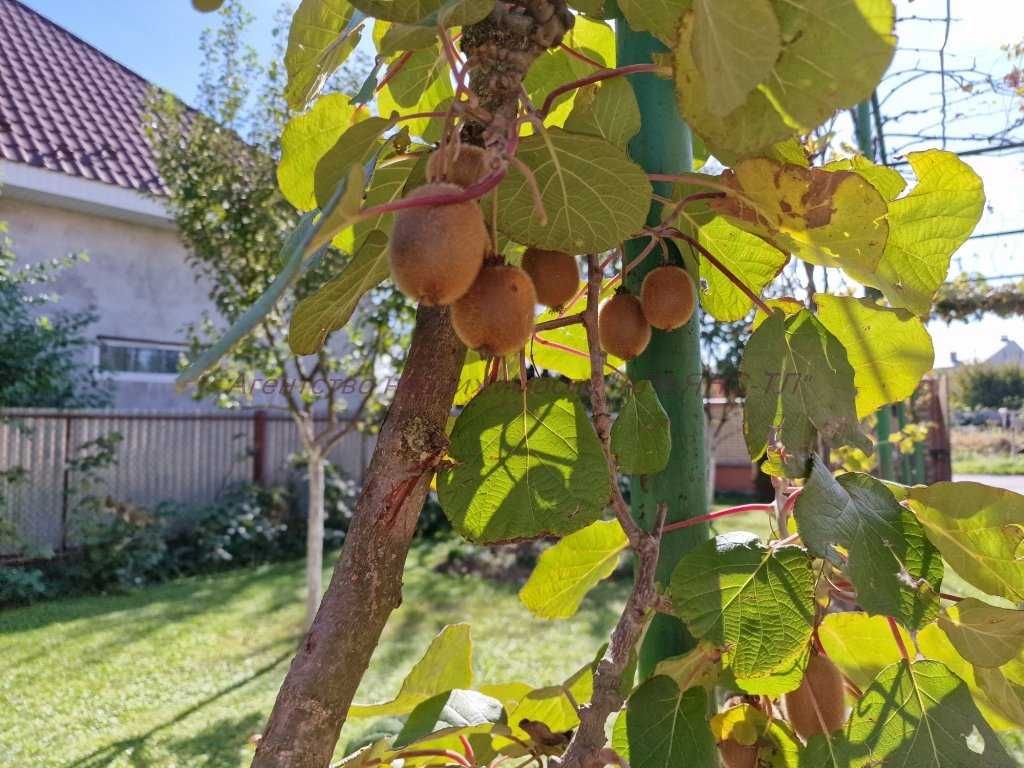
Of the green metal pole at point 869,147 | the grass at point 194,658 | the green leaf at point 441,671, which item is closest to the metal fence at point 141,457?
the grass at point 194,658

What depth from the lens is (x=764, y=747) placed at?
0.77 meters

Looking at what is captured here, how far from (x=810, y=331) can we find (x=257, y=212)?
5526mm

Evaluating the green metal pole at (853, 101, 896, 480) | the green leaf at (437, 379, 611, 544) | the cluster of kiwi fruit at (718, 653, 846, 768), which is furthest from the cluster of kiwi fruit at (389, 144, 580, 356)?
the green metal pole at (853, 101, 896, 480)

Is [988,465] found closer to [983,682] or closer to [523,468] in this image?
[983,682]

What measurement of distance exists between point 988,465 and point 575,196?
75.4 feet

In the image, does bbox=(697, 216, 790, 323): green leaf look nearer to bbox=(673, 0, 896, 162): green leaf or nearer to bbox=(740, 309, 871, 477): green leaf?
bbox=(740, 309, 871, 477): green leaf

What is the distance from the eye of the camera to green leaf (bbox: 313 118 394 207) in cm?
62

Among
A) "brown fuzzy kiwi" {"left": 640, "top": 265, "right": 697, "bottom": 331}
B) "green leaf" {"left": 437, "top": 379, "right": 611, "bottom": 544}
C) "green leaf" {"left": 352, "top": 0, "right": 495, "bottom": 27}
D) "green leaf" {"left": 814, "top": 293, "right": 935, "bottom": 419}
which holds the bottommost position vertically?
"green leaf" {"left": 437, "top": 379, "right": 611, "bottom": 544}

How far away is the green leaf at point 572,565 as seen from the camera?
0.95 m

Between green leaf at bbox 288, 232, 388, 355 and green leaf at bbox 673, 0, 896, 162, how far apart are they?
0.26m

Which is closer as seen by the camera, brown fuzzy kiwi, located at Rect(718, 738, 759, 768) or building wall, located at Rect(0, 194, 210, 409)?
brown fuzzy kiwi, located at Rect(718, 738, 759, 768)

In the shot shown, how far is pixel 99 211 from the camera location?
26.1ft

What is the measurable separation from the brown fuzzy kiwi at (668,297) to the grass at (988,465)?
19.3m

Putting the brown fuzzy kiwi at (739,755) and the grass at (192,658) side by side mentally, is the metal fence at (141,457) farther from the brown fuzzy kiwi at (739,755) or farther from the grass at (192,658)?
the brown fuzzy kiwi at (739,755)
